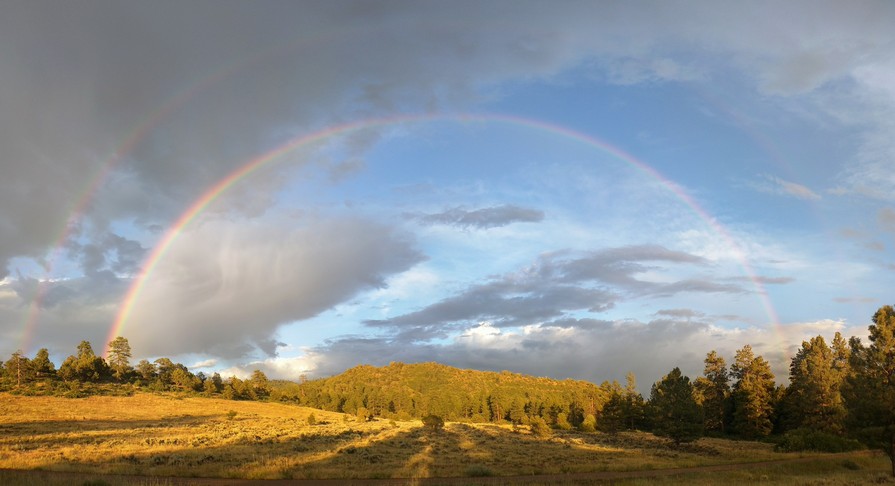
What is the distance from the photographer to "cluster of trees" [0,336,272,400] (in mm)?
95875

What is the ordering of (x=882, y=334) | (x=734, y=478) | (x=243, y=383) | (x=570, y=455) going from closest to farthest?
(x=734, y=478) → (x=570, y=455) → (x=882, y=334) → (x=243, y=383)

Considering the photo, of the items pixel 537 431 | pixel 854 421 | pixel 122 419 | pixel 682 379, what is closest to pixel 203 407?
pixel 122 419

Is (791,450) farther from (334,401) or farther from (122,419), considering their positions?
(334,401)

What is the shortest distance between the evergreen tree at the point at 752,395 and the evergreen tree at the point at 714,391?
8.84ft

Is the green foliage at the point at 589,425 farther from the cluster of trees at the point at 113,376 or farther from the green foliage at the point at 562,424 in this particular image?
the cluster of trees at the point at 113,376

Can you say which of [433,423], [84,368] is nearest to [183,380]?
[84,368]

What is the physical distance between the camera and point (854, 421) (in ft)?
121

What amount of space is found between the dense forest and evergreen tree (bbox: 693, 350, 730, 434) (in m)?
0.18

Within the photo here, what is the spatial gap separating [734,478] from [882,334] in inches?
1579

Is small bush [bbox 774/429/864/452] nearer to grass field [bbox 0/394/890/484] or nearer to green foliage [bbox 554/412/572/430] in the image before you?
grass field [bbox 0/394/890/484]

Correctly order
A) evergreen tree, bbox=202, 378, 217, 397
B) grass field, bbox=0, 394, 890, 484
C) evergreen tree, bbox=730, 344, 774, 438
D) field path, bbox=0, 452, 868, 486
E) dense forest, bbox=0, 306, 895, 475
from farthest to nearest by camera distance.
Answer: evergreen tree, bbox=202, 378, 217, 397 → evergreen tree, bbox=730, 344, 774, 438 → dense forest, bbox=0, 306, 895, 475 → grass field, bbox=0, 394, 890, 484 → field path, bbox=0, 452, 868, 486

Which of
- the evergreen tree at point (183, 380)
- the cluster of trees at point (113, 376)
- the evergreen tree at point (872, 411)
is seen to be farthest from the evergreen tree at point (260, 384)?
the evergreen tree at point (872, 411)

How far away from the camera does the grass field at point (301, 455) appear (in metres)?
32.0

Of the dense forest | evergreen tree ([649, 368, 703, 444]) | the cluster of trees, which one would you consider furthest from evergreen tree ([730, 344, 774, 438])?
the cluster of trees
